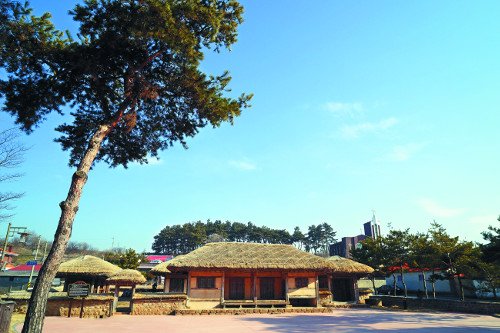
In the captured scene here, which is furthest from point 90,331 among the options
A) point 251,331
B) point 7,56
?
point 7,56

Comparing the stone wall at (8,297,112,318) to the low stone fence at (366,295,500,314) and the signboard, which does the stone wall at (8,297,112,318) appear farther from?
the low stone fence at (366,295,500,314)

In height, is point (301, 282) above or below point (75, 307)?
above

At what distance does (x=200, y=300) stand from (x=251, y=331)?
7869 millimetres

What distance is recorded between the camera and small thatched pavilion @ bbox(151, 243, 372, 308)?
17.7 metres

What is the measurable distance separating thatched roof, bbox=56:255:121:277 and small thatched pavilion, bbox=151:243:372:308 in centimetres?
470

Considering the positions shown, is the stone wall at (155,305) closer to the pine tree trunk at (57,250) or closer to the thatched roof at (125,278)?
the thatched roof at (125,278)

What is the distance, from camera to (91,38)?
30.1 feet

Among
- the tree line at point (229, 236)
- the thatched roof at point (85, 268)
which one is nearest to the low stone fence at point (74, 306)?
the thatched roof at point (85, 268)

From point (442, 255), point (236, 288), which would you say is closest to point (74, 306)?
point (236, 288)

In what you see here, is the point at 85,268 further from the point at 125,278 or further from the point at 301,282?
the point at 301,282

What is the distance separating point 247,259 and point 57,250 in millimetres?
13236

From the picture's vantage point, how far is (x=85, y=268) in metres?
20.9

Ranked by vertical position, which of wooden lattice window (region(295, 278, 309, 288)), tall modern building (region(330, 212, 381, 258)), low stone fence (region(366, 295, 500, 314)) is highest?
tall modern building (region(330, 212, 381, 258))

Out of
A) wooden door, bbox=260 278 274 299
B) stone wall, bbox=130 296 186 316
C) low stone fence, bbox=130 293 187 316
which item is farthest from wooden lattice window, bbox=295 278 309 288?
stone wall, bbox=130 296 186 316
